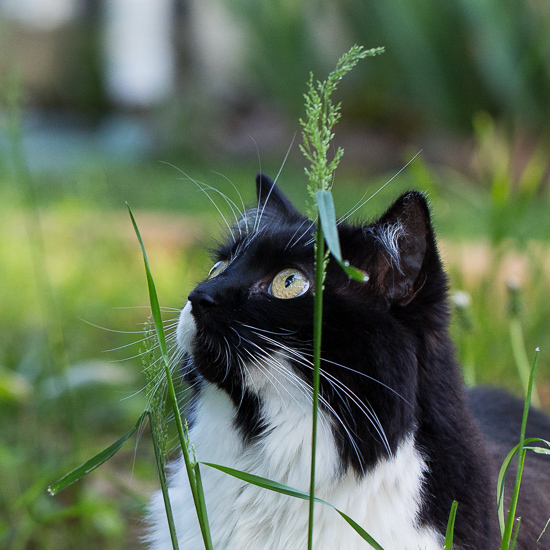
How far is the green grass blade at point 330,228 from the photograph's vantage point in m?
0.67

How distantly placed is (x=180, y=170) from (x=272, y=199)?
0.70 ft

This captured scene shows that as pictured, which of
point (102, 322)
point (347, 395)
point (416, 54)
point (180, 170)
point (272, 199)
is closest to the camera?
point (347, 395)

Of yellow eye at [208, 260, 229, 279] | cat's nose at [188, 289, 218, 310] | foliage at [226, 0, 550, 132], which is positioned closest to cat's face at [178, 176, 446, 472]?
cat's nose at [188, 289, 218, 310]

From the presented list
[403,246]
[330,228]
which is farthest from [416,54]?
[330,228]

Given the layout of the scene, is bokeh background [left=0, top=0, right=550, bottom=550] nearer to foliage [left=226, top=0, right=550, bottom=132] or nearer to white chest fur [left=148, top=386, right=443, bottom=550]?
foliage [left=226, top=0, right=550, bottom=132]

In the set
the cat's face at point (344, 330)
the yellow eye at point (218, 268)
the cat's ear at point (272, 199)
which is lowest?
the cat's face at point (344, 330)

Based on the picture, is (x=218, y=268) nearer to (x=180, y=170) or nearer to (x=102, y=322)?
(x=180, y=170)

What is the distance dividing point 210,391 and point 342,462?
0.24 metres

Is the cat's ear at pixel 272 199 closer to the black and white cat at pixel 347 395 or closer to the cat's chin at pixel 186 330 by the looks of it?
the black and white cat at pixel 347 395

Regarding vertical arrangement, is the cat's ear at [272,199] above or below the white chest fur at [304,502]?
above

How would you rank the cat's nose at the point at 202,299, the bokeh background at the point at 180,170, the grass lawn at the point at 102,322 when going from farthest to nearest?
the bokeh background at the point at 180,170
the grass lawn at the point at 102,322
the cat's nose at the point at 202,299

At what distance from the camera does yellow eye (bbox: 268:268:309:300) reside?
106 cm

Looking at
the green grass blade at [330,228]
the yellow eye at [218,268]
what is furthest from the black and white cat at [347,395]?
the green grass blade at [330,228]

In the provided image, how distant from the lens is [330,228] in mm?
685
